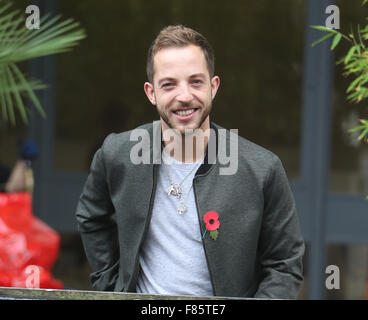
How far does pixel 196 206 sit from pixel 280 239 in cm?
25

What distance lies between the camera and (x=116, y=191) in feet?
6.39

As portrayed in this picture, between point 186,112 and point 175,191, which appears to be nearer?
point 186,112

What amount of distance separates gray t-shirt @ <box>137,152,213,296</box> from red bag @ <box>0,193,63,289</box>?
131 cm

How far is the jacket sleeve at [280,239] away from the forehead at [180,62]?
0.35 metres

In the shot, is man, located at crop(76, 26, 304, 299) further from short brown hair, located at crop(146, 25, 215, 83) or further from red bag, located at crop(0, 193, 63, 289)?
red bag, located at crop(0, 193, 63, 289)

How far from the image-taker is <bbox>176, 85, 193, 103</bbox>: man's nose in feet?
5.61

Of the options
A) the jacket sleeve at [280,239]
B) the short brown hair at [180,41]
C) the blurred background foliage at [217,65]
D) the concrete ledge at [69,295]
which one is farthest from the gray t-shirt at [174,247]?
the blurred background foliage at [217,65]

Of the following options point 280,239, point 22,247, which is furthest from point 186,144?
point 22,247

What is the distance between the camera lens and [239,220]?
70.8 inches

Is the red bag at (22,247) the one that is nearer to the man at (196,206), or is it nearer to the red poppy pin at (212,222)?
the man at (196,206)

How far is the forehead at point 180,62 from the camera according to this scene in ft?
5.72

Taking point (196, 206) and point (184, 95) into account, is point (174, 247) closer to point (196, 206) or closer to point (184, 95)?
point (196, 206)

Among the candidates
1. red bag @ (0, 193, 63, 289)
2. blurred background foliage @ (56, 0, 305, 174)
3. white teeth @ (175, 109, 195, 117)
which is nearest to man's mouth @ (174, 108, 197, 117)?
white teeth @ (175, 109, 195, 117)
